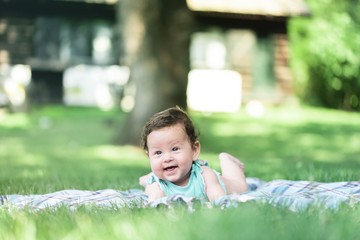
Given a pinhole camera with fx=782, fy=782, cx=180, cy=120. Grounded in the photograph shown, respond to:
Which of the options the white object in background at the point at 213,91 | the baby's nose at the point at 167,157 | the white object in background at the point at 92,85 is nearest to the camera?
the baby's nose at the point at 167,157

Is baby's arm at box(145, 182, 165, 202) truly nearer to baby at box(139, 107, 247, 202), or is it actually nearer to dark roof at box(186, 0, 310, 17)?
baby at box(139, 107, 247, 202)

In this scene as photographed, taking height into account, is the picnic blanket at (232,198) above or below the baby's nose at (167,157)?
below

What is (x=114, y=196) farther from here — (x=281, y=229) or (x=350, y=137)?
(x=350, y=137)

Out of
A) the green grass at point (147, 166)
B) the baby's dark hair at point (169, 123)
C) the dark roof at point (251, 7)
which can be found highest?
the dark roof at point (251, 7)

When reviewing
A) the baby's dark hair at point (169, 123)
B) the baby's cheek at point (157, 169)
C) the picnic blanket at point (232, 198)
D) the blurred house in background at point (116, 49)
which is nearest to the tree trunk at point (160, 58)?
the picnic blanket at point (232, 198)

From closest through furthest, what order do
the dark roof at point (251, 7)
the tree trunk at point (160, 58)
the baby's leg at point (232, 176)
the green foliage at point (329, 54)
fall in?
the baby's leg at point (232, 176) → the tree trunk at point (160, 58) → the green foliage at point (329, 54) → the dark roof at point (251, 7)

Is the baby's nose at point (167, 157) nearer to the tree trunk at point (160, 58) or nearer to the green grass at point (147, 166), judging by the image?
the green grass at point (147, 166)

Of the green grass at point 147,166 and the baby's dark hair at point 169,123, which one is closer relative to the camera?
the green grass at point 147,166

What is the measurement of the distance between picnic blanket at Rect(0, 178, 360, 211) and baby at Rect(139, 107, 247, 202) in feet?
0.60

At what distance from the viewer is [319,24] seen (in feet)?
83.0

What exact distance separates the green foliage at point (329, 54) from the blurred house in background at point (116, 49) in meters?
0.53

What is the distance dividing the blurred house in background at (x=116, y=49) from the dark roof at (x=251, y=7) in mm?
29

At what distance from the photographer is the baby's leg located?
17.7 feet

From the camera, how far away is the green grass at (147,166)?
3.16 m
